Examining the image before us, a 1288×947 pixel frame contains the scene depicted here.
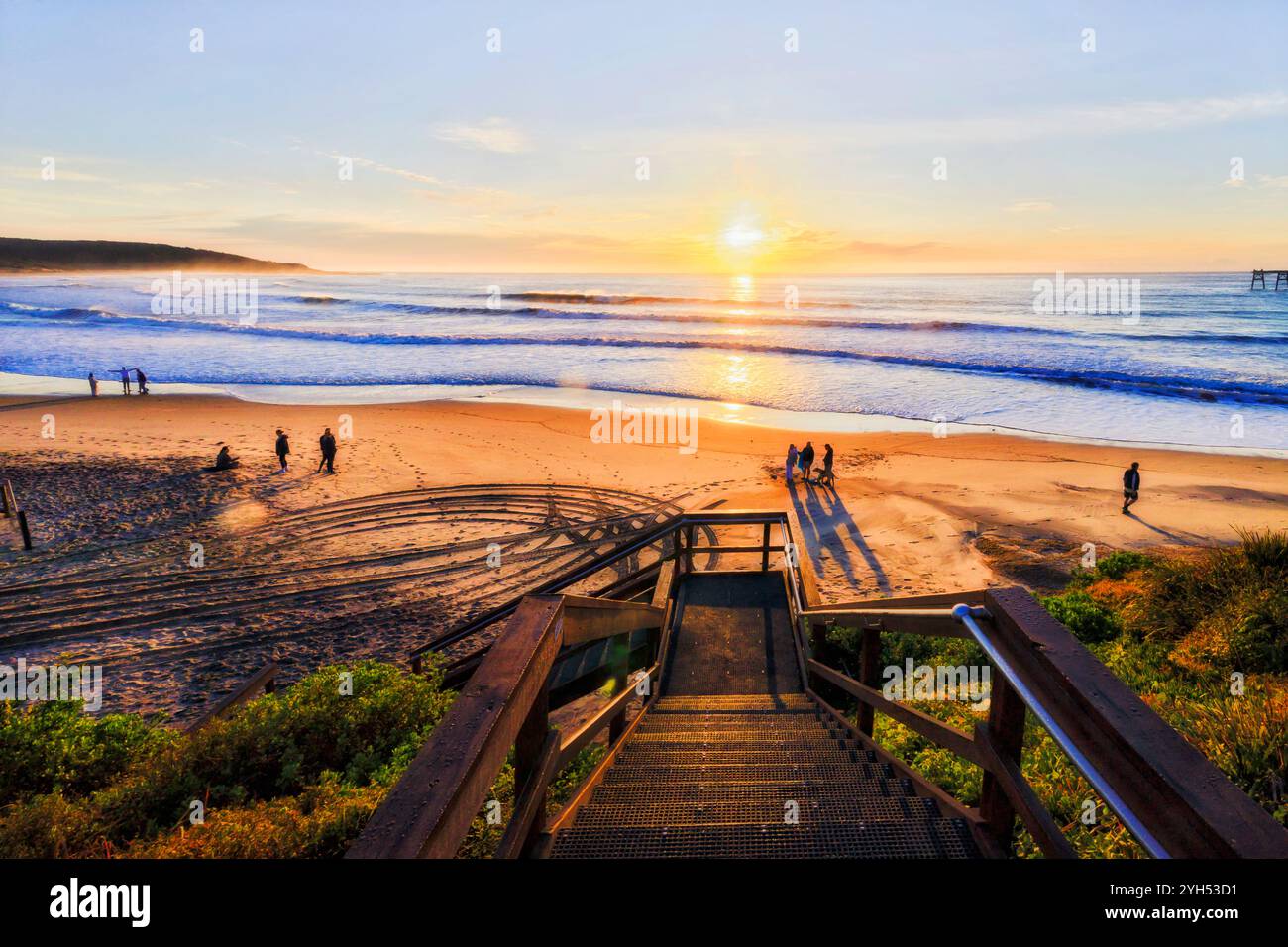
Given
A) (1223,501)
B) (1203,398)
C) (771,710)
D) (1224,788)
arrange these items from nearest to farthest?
(1224,788) < (771,710) < (1223,501) < (1203,398)

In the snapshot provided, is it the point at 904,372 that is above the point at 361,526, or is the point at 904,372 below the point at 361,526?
above

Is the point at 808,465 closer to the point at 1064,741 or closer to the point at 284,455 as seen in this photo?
the point at 284,455

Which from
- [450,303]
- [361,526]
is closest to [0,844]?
[361,526]

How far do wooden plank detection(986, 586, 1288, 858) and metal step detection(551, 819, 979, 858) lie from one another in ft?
3.05

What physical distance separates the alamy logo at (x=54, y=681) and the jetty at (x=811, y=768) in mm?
7855

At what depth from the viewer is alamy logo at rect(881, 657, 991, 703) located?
708cm

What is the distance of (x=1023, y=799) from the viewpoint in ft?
7.66

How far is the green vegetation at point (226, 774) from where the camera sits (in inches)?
160

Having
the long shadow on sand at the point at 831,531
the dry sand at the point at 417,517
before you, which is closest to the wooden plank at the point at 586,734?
the dry sand at the point at 417,517

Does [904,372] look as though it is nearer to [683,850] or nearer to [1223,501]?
[1223,501]
